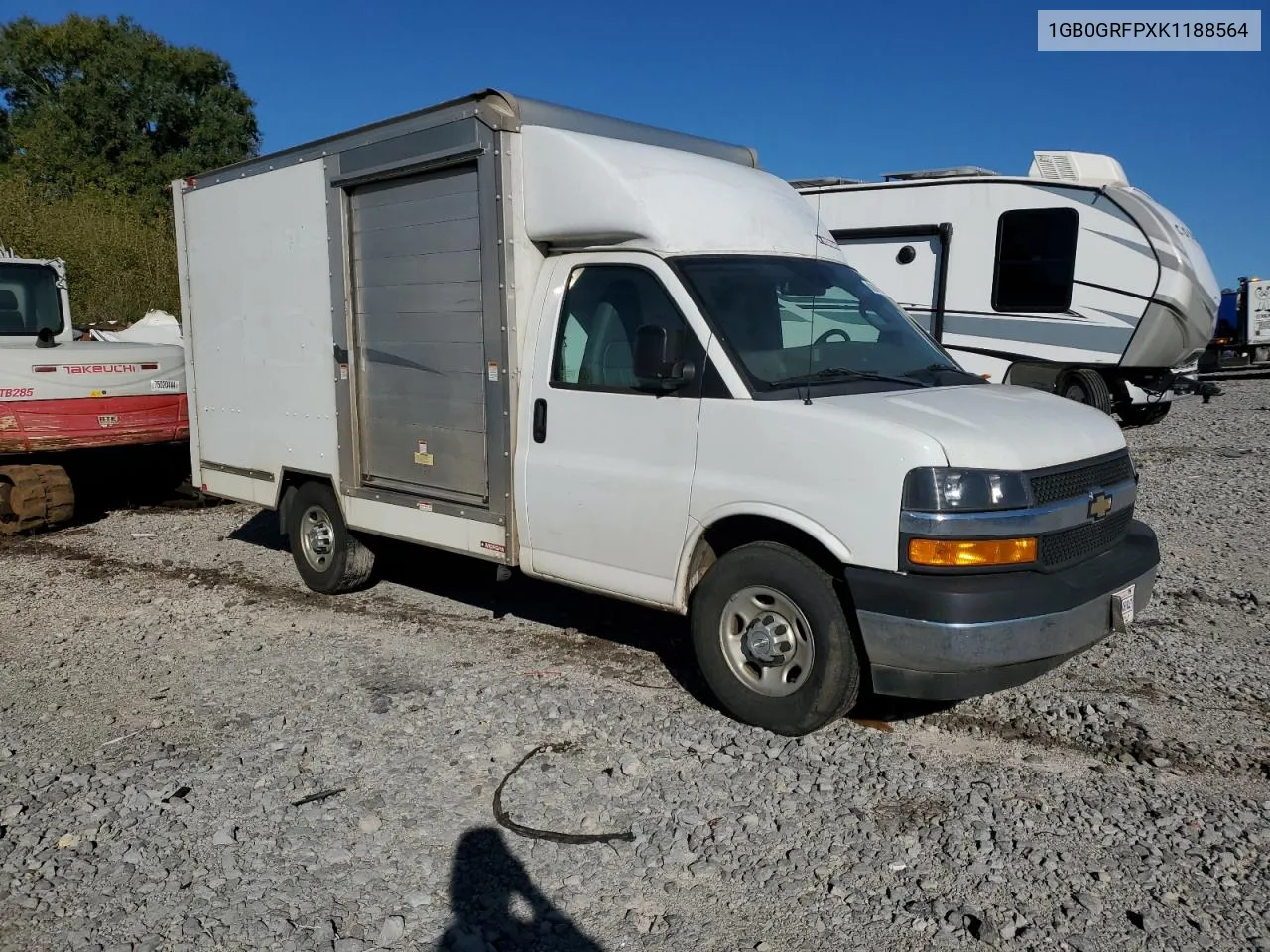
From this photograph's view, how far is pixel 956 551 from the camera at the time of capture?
4.13 meters

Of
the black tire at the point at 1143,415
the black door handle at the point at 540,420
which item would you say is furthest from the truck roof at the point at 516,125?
the black tire at the point at 1143,415

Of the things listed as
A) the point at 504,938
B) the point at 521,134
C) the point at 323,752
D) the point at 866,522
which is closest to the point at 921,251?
the point at 521,134

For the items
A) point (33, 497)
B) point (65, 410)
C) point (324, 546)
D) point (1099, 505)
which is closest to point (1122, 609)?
point (1099, 505)

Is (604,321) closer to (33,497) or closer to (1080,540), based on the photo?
(1080,540)

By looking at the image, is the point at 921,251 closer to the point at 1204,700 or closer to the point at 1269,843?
the point at 1204,700

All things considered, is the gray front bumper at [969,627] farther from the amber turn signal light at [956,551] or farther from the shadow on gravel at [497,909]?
the shadow on gravel at [497,909]

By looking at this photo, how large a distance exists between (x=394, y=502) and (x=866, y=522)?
128 inches

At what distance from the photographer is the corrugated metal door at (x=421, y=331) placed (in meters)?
5.82

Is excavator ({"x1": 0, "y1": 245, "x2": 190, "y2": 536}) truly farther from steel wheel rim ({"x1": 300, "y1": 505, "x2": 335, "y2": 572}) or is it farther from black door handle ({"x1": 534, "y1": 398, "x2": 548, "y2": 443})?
black door handle ({"x1": 534, "y1": 398, "x2": 548, "y2": 443})

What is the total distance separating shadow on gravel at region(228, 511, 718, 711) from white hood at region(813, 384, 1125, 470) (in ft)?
5.72

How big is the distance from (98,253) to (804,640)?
24.4 m

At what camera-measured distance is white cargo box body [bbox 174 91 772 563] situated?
5.46m

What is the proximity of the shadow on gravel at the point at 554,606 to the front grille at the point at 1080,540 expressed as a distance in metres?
1.74

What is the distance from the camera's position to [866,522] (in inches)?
167
